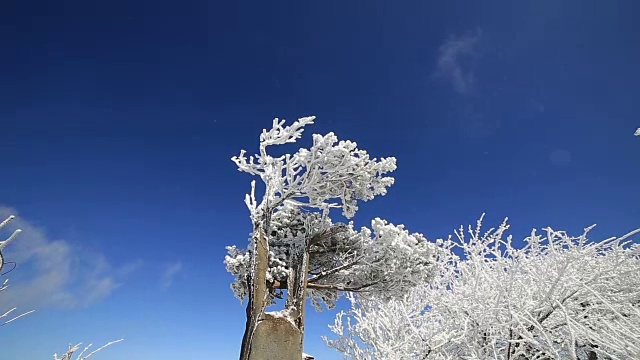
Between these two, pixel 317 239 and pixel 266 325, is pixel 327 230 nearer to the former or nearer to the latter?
pixel 317 239

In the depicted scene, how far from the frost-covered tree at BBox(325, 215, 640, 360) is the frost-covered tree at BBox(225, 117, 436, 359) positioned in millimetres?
2667

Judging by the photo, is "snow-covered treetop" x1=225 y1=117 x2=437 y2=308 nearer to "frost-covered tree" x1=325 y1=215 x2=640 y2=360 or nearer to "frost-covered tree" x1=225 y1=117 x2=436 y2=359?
"frost-covered tree" x1=225 y1=117 x2=436 y2=359

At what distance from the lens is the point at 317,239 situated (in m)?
12.5

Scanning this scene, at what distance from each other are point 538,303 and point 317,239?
27.0 ft

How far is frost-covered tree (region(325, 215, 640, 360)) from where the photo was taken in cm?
350

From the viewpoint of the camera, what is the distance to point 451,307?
6602 millimetres

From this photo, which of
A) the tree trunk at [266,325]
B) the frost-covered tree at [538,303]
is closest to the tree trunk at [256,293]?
the tree trunk at [266,325]

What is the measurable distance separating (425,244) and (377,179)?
Answer: 8.80 feet

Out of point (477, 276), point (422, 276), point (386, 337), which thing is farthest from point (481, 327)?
point (422, 276)

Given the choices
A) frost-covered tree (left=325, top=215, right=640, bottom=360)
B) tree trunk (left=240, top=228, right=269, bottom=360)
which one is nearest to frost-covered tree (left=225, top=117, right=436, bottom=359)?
tree trunk (left=240, top=228, right=269, bottom=360)

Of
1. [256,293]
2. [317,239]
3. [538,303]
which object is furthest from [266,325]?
[538,303]

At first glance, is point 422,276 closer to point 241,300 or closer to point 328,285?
point 328,285

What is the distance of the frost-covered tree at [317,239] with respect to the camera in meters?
10.9

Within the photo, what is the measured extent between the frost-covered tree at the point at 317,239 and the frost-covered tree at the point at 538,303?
2.67 m
